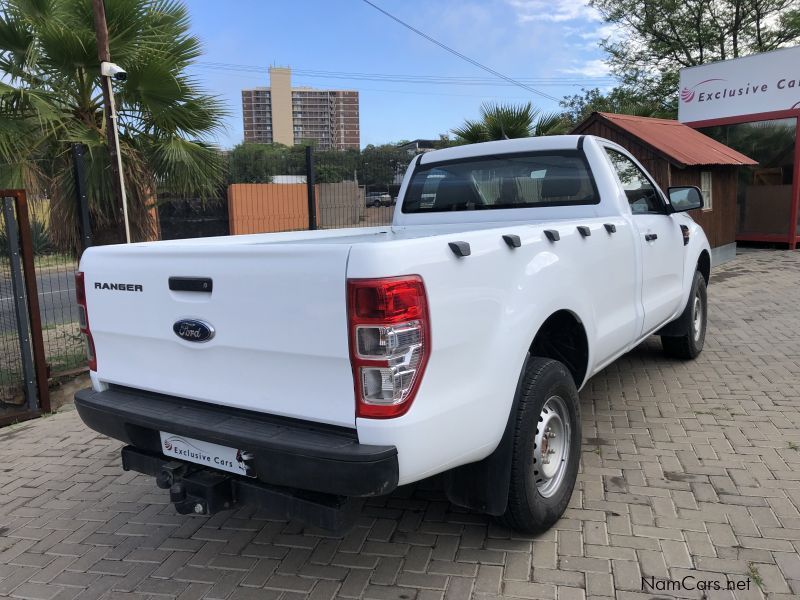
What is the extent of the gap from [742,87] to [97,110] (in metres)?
13.7

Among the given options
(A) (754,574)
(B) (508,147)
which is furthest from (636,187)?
(A) (754,574)

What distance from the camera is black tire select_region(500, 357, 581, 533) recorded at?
274 centimetres

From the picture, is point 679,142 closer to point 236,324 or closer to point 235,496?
point 236,324

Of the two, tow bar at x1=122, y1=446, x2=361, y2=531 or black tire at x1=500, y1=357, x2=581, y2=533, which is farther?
black tire at x1=500, y1=357, x2=581, y2=533

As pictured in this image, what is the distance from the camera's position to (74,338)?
22.2 ft

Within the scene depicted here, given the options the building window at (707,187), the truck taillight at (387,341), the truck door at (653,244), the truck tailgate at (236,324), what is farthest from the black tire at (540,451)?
the building window at (707,187)

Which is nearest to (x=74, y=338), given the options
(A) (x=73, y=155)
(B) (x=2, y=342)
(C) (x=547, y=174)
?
(B) (x=2, y=342)

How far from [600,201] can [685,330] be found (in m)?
2.15

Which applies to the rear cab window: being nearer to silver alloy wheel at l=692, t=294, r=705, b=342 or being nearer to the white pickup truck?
the white pickup truck

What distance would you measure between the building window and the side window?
848 centimetres

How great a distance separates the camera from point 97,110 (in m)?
6.85

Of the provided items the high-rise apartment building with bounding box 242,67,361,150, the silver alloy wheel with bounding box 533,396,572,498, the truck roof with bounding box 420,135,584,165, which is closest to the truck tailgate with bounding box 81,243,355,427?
the silver alloy wheel with bounding box 533,396,572,498

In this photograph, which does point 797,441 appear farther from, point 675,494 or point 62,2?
point 62,2

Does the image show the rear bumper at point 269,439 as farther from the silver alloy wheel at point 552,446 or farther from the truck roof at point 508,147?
the truck roof at point 508,147
